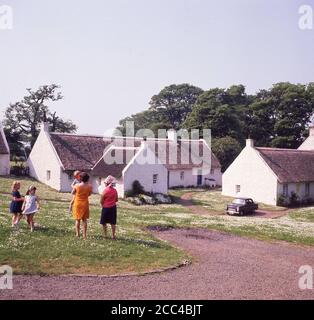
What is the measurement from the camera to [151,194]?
137ft

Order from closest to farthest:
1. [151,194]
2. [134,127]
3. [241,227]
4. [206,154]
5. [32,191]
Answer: [32,191] → [241,227] → [151,194] → [206,154] → [134,127]

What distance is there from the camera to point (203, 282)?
1206cm

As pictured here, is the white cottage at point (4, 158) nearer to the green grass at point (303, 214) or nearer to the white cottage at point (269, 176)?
the white cottage at point (269, 176)

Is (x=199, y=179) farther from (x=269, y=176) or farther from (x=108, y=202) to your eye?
(x=108, y=202)

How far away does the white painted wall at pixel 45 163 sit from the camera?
1709 inches

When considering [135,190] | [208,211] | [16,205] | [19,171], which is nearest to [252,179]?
[208,211]

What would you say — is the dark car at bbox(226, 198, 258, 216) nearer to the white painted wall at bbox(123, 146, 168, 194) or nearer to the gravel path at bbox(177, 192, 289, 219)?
the gravel path at bbox(177, 192, 289, 219)

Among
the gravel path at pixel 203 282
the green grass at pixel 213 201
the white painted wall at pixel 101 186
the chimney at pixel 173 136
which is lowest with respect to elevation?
the green grass at pixel 213 201

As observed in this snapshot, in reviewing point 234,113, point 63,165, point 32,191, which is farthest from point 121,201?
point 234,113

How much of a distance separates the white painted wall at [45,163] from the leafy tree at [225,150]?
28.9 metres

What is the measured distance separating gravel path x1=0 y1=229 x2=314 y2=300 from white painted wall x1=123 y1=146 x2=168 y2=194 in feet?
79.4

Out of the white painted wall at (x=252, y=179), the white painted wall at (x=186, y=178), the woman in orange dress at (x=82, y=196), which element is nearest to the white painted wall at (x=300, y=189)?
the white painted wall at (x=252, y=179)

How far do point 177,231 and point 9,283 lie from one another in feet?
40.5
